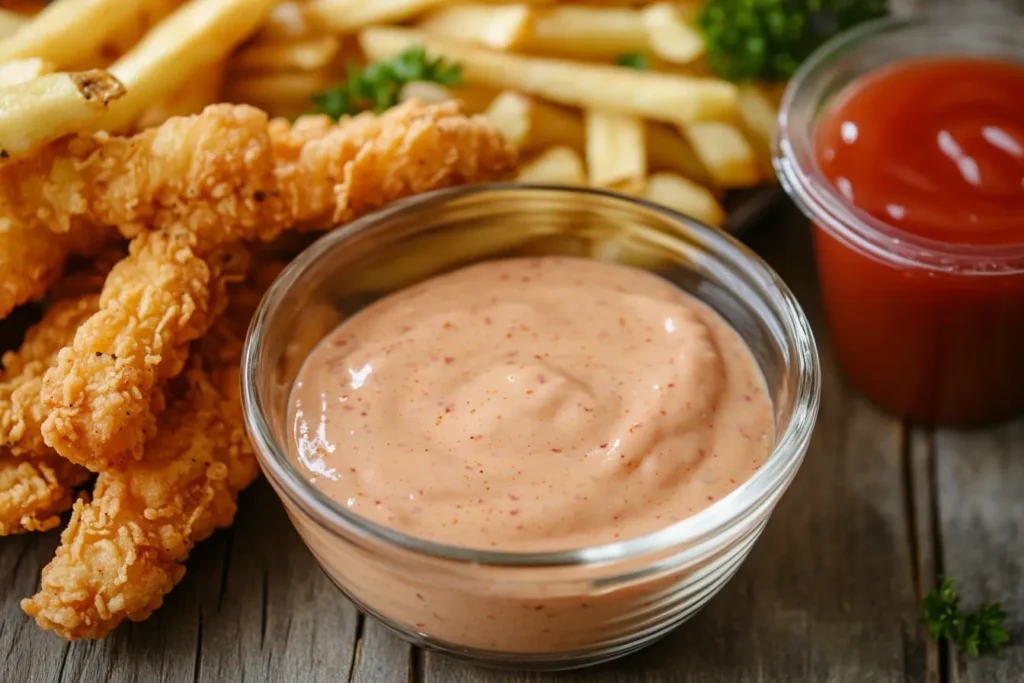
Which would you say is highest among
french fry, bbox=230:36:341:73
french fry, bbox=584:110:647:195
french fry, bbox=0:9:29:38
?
french fry, bbox=0:9:29:38

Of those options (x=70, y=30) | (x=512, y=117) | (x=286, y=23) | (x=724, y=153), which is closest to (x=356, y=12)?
(x=286, y=23)

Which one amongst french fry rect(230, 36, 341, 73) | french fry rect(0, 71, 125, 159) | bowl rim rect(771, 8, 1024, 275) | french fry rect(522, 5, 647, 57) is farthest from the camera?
french fry rect(522, 5, 647, 57)

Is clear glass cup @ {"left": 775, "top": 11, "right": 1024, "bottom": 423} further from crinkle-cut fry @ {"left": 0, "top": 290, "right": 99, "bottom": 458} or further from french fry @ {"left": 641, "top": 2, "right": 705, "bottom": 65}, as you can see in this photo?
crinkle-cut fry @ {"left": 0, "top": 290, "right": 99, "bottom": 458}

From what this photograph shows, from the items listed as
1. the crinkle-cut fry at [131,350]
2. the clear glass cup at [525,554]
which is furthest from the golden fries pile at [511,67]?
the crinkle-cut fry at [131,350]

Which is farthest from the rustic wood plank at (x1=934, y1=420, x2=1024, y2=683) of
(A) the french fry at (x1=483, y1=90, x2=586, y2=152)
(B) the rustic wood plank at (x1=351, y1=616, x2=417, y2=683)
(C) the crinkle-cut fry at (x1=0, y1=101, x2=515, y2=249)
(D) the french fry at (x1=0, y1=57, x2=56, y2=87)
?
(D) the french fry at (x1=0, y1=57, x2=56, y2=87)

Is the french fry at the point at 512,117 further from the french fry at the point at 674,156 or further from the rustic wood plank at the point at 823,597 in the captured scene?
the rustic wood plank at the point at 823,597

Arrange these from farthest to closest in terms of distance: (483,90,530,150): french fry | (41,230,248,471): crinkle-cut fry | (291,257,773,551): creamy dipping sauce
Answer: (483,90,530,150): french fry → (41,230,248,471): crinkle-cut fry → (291,257,773,551): creamy dipping sauce

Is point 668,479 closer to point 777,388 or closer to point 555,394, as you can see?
point 555,394

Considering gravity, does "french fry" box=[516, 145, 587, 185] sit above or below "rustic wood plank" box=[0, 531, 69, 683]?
above
